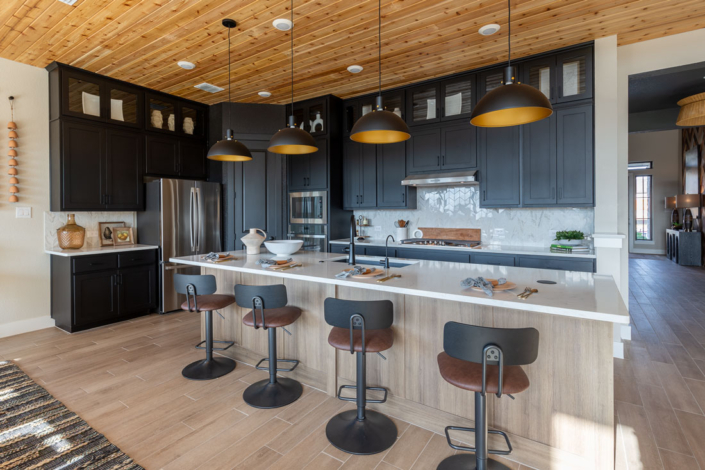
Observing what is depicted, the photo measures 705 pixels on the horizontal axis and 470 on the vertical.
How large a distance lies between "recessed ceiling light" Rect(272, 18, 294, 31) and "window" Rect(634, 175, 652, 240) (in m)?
11.9

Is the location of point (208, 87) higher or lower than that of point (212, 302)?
higher

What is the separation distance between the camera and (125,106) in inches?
183

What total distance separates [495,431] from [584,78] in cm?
351

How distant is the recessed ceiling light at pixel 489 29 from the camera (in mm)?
3205

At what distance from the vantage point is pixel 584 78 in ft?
11.9

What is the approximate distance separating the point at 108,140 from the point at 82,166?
1.46 ft

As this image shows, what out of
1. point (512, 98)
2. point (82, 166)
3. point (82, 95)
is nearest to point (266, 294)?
point (512, 98)

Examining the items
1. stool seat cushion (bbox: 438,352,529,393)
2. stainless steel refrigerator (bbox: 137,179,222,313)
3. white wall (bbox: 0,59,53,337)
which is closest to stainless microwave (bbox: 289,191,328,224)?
stainless steel refrigerator (bbox: 137,179,222,313)

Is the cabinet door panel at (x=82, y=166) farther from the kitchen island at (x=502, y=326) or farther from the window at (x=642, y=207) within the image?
the window at (x=642, y=207)

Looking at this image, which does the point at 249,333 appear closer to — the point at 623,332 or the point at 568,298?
the point at 568,298

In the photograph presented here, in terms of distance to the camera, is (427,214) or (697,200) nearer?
(427,214)

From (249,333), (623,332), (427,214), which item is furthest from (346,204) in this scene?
(623,332)

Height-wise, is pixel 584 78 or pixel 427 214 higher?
pixel 584 78

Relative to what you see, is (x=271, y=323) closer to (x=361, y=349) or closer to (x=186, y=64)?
(x=361, y=349)
